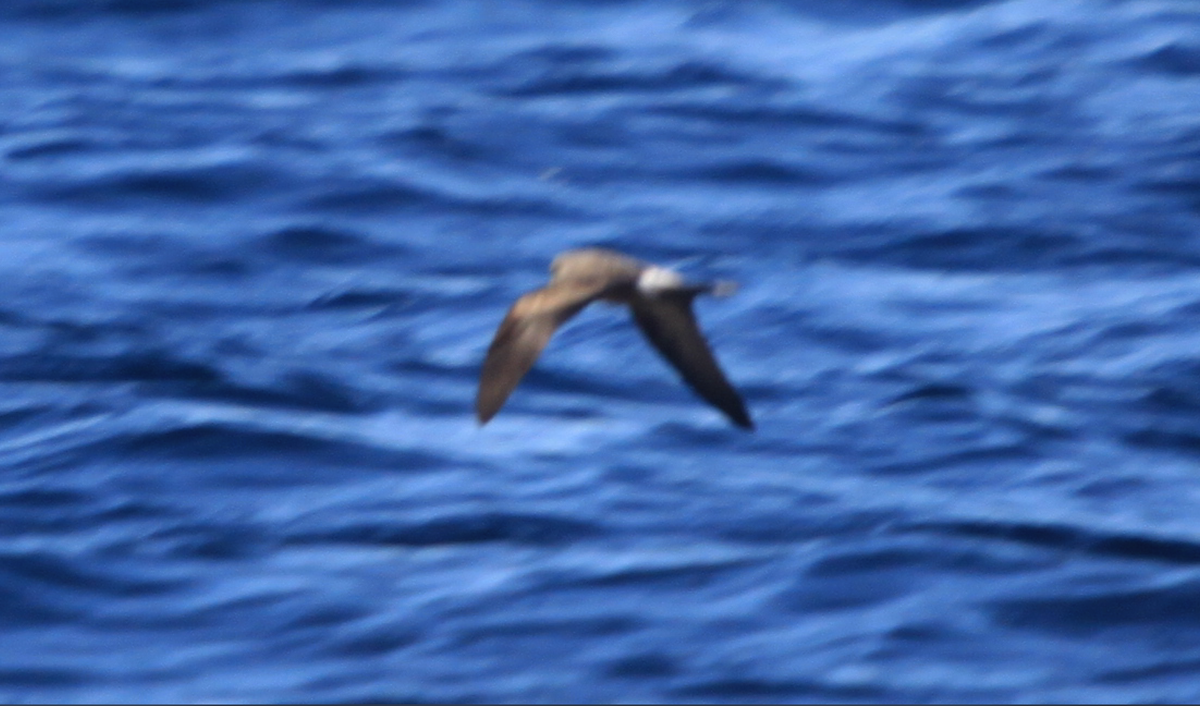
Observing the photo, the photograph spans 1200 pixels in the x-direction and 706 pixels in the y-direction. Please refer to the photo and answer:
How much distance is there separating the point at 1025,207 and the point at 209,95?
500 cm

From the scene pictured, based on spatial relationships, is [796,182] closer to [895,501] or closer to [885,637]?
[895,501]

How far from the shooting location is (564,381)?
31.2 feet

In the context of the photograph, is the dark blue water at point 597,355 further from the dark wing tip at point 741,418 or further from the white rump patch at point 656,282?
the white rump patch at point 656,282

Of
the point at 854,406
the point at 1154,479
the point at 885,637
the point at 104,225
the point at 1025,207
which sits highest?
the point at 104,225

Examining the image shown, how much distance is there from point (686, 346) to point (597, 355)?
362 cm

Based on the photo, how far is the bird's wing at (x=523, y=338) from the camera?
19.4ft

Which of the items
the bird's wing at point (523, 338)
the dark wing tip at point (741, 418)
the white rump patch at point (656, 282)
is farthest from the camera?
the dark wing tip at point (741, 418)

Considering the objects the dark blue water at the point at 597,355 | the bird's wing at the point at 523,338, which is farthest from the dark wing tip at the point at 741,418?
the dark blue water at the point at 597,355

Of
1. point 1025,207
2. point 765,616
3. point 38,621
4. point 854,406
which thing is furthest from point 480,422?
point 1025,207

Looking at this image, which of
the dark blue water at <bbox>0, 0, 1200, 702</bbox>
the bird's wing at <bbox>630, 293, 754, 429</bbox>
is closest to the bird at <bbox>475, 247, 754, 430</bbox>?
the bird's wing at <bbox>630, 293, 754, 429</bbox>

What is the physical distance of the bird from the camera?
5938mm

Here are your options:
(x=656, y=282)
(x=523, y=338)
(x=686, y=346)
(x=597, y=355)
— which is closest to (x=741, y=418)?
(x=686, y=346)

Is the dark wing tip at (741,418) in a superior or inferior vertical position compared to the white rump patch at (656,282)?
inferior

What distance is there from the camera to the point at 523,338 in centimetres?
596
